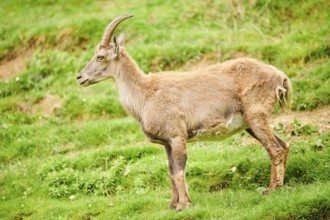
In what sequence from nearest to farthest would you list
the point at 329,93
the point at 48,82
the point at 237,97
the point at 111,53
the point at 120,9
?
the point at 237,97 → the point at 111,53 → the point at 329,93 → the point at 48,82 → the point at 120,9

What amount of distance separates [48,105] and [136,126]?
304cm

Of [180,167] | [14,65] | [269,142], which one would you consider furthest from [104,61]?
[14,65]

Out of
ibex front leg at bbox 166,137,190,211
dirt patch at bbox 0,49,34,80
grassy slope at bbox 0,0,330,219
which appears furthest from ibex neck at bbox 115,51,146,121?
dirt patch at bbox 0,49,34,80

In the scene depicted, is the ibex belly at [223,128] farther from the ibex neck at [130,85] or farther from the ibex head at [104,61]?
the ibex head at [104,61]

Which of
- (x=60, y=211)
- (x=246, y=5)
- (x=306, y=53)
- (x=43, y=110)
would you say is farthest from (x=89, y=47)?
(x=60, y=211)

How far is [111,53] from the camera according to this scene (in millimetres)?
8680

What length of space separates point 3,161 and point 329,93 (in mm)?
7198

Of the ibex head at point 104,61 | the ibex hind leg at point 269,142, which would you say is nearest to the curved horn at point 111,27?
the ibex head at point 104,61

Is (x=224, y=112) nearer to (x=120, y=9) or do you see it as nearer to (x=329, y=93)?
(x=329, y=93)

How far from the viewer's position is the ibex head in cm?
863

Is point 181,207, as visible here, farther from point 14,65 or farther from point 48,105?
point 14,65

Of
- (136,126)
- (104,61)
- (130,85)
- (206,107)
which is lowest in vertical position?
(136,126)

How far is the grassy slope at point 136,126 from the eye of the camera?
841 cm

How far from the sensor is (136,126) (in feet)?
39.6
